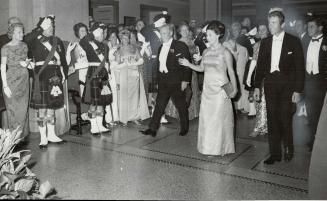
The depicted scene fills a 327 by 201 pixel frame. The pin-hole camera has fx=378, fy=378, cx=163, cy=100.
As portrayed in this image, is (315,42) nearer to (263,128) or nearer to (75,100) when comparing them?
(263,128)

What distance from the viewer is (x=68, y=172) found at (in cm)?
425

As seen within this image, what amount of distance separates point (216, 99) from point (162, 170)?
1.08 meters

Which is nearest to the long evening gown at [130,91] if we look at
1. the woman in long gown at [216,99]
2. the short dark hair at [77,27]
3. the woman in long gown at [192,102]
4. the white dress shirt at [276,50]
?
the woman in long gown at [192,102]

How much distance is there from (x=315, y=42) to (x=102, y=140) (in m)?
3.40

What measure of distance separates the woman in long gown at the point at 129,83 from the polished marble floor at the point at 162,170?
0.97m

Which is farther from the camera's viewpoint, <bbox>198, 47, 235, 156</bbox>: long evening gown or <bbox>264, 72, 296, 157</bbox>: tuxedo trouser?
<bbox>198, 47, 235, 156</bbox>: long evening gown

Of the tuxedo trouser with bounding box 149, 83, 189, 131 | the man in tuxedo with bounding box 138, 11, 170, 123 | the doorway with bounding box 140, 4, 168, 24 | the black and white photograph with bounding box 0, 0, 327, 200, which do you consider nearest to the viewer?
the black and white photograph with bounding box 0, 0, 327, 200

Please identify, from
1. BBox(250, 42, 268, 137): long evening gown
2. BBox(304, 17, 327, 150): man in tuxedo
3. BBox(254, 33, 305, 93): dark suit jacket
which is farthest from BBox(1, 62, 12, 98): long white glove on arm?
BBox(304, 17, 327, 150): man in tuxedo

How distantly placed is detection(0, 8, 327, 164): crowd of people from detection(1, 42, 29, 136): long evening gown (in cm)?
1

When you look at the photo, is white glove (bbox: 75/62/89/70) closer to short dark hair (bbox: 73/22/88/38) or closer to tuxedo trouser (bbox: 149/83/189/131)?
short dark hair (bbox: 73/22/88/38)

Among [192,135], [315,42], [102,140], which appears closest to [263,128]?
[192,135]

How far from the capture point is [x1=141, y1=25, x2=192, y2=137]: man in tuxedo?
5.68 meters

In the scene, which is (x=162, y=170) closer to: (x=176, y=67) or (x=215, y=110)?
(x=215, y=110)

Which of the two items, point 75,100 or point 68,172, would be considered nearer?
point 68,172
